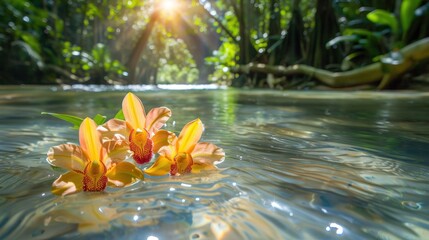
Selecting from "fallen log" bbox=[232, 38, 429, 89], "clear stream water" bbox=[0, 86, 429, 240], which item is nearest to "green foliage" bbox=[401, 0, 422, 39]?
"fallen log" bbox=[232, 38, 429, 89]

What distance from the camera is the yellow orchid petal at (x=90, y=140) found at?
687 mm

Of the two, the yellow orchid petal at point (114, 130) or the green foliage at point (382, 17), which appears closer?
the yellow orchid petal at point (114, 130)

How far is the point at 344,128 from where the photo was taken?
1.75m

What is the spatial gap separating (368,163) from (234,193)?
0.46m

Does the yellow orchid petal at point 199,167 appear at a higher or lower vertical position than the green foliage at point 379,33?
lower

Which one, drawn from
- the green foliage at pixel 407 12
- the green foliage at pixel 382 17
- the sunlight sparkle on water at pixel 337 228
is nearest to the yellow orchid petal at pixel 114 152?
the sunlight sparkle on water at pixel 337 228

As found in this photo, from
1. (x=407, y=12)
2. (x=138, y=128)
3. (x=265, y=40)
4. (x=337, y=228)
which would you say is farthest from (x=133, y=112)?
(x=265, y=40)

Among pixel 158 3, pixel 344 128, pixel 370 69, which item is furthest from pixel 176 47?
pixel 344 128

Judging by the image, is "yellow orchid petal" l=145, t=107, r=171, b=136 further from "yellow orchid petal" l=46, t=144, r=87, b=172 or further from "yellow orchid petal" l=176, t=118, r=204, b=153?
"yellow orchid petal" l=46, t=144, r=87, b=172

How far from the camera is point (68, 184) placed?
65 centimetres

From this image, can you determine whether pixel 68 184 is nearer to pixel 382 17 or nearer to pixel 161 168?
pixel 161 168

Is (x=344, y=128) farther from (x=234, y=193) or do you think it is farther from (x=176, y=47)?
(x=176, y=47)

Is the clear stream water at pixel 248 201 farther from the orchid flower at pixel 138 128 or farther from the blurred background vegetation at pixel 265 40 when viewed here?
the blurred background vegetation at pixel 265 40

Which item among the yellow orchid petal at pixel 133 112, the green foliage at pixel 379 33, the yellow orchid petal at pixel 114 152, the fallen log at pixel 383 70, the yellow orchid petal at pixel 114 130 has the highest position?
the green foliage at pixel 379 33
